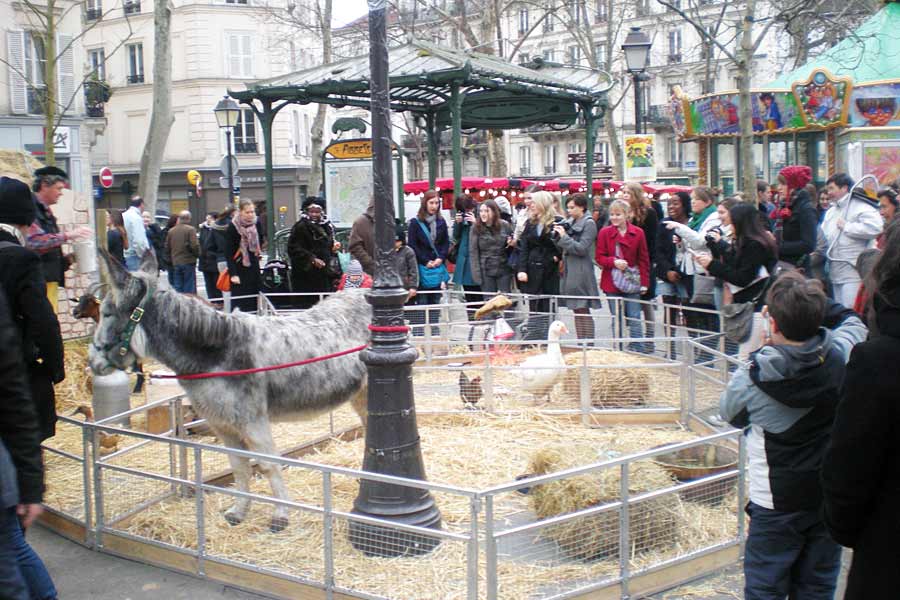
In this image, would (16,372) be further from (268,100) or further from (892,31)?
(892,31)

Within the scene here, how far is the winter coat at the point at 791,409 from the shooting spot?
13.3ft

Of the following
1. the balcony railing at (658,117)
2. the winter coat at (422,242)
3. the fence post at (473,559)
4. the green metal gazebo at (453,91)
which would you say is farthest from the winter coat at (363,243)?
the balcony railing at (658,117)

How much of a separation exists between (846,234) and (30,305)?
842cm

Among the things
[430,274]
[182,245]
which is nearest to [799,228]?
[430,274]

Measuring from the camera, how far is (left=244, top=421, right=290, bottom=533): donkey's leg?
5.87 m

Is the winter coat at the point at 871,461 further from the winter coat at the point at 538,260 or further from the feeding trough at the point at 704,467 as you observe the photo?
the winter coat at the point at 538,260

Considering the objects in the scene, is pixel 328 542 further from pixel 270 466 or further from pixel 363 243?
pixel 363 243

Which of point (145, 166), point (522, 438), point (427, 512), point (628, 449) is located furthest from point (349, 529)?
point (145, 166)

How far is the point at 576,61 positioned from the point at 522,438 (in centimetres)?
4784

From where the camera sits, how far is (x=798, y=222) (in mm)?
10648

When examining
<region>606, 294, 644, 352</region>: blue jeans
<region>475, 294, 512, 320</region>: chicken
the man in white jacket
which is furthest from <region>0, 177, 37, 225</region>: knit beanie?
the man in white jacket

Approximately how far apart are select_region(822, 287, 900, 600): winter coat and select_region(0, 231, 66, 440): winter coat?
4.05m

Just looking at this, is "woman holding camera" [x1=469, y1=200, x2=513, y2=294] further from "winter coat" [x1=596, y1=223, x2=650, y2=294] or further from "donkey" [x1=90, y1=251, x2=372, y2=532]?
"donkey" [x1=90, y1=251, x2=372, y2=532]

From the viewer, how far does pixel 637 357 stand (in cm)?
911
